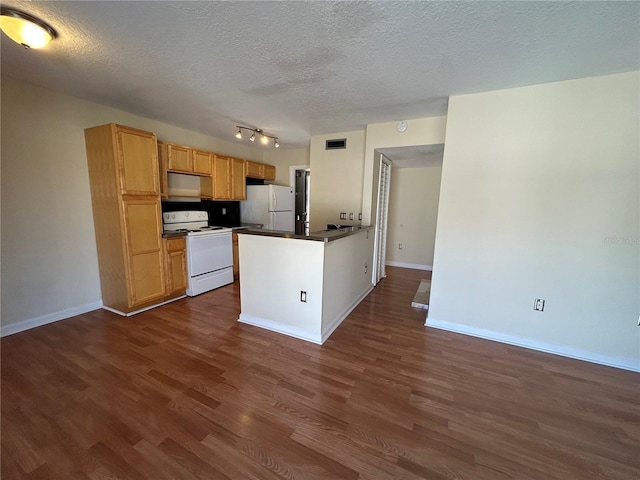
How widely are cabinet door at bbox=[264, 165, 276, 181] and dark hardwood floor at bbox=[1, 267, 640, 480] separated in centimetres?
353

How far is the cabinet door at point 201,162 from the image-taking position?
152 inches

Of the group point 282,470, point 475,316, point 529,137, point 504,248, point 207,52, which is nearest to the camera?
point 282,470

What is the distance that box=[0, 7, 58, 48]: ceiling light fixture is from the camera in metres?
1.52

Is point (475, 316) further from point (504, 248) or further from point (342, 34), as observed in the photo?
point (342, 34)

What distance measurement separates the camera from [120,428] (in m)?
1.54

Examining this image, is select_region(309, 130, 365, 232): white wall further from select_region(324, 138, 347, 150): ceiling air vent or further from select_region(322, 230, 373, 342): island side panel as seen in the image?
select_region(322, 230, 373, 342): island side panel

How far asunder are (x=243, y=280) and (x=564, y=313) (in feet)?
10.7

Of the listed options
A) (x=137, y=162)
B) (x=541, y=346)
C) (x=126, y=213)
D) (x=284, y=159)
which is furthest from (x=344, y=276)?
(x=284, y=159)

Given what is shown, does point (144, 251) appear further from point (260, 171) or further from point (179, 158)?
point (260, 171)

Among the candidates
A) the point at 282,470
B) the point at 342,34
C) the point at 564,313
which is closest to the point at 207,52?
the point at 342,34

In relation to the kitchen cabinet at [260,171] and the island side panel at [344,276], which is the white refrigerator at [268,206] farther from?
the island side panel at [344,276]

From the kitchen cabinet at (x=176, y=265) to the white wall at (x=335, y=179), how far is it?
2079 mm

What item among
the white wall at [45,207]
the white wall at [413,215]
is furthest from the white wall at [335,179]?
the white wall at [45,207]

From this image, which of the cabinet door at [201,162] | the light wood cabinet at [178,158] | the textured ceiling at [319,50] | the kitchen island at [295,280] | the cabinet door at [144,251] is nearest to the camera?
the textured ceiling at [319,50]
